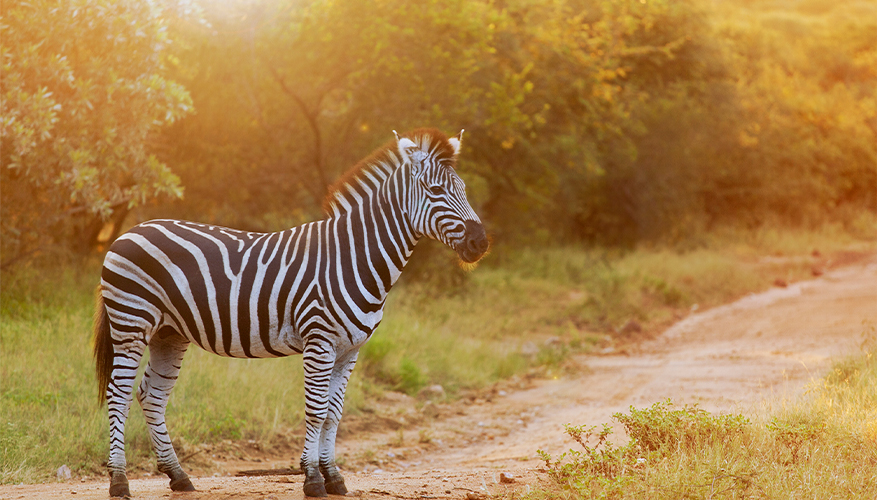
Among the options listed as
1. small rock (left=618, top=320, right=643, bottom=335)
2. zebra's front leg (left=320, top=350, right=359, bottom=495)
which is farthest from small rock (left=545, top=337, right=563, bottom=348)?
zebra's front leg (left=320, top=350, right=359, bottom=495)

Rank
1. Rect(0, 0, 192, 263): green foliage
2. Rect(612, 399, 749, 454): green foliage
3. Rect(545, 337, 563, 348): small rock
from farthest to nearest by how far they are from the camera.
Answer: Rect(545, 337, 563, 348): small rock
Rect(0, 0, 192, 263): green foliage
Rect(612, 399, 749, 454): green foliage

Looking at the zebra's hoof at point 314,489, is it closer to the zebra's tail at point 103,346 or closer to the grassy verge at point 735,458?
the grassy verge at point 735,458

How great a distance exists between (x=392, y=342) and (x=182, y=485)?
4.83 m

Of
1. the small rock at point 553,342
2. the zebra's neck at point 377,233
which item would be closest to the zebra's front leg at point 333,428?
the zebra's neck at point 377,233

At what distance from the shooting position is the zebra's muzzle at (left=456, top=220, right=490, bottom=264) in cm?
473

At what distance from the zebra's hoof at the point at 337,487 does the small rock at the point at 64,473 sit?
212cm

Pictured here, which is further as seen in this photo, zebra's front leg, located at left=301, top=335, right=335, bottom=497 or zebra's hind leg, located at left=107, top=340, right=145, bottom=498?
zebra's hind leg, located at left=107, top=340, right=145, bottom=498

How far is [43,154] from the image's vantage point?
25.8ft

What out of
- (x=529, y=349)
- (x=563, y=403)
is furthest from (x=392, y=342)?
(x=529, y=349)

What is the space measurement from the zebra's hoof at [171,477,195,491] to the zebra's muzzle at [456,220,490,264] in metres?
2.28

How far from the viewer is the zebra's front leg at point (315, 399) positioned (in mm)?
4590

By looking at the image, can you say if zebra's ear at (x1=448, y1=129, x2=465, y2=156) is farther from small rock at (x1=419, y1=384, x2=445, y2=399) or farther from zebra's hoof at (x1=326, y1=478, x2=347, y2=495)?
small rock at (x1=419, y1=384, x2=445, y2=399)

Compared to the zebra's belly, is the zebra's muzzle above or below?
above

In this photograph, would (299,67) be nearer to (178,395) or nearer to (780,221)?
(178,395)
